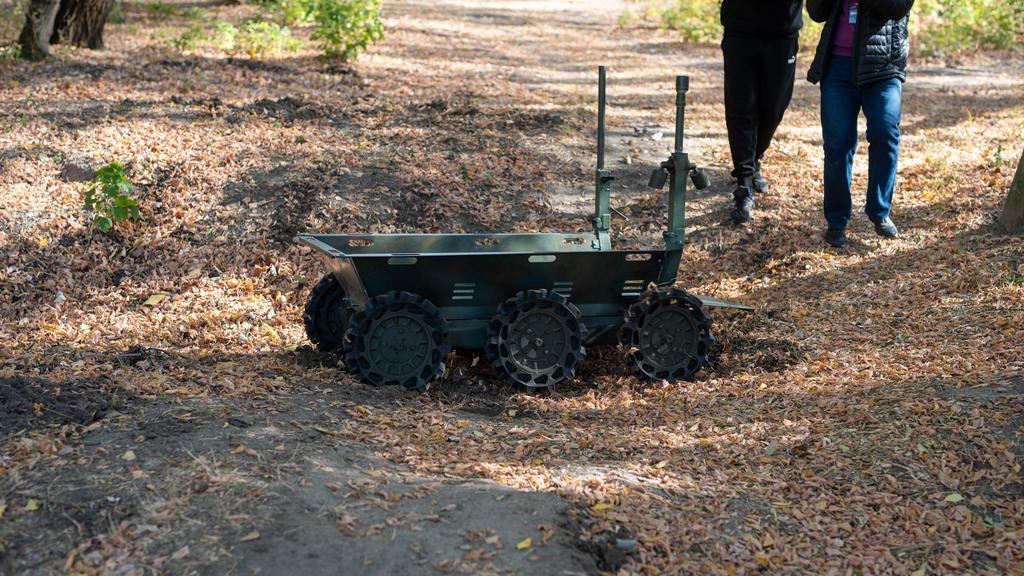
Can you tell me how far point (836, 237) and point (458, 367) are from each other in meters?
3.04

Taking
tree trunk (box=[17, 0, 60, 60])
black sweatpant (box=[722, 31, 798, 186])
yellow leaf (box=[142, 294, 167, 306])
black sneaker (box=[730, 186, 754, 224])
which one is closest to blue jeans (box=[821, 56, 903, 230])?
black sweatpant (box=[722, 31, 798, 186])

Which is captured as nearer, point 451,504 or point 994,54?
point 451,504

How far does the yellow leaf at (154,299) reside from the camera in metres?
6.05

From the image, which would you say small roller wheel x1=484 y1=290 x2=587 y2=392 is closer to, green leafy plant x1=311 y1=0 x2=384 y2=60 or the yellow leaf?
the yellow leaf

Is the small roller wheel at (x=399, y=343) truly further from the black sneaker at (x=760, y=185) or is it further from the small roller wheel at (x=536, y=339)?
A: the black sneaker at (x=760, y=185)

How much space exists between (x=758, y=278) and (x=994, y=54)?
9126 mm

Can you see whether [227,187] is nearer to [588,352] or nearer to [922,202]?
[588,352]

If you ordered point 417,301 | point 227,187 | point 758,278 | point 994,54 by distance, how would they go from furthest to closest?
1. point 994,54
2. point 227,187
3. point 758,278
4. point 417,301

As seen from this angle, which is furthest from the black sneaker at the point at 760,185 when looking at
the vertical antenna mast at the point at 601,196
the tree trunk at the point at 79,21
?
the tree trunk at the point at 79,21

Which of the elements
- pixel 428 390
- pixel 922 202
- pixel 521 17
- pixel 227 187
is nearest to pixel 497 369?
pixel 428 390

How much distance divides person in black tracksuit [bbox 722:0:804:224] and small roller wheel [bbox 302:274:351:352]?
3301 millimetres

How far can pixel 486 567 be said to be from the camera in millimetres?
3205

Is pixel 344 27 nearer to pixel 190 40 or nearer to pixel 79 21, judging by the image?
pixel 190 40

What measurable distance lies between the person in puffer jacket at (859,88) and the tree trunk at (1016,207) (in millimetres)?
708
